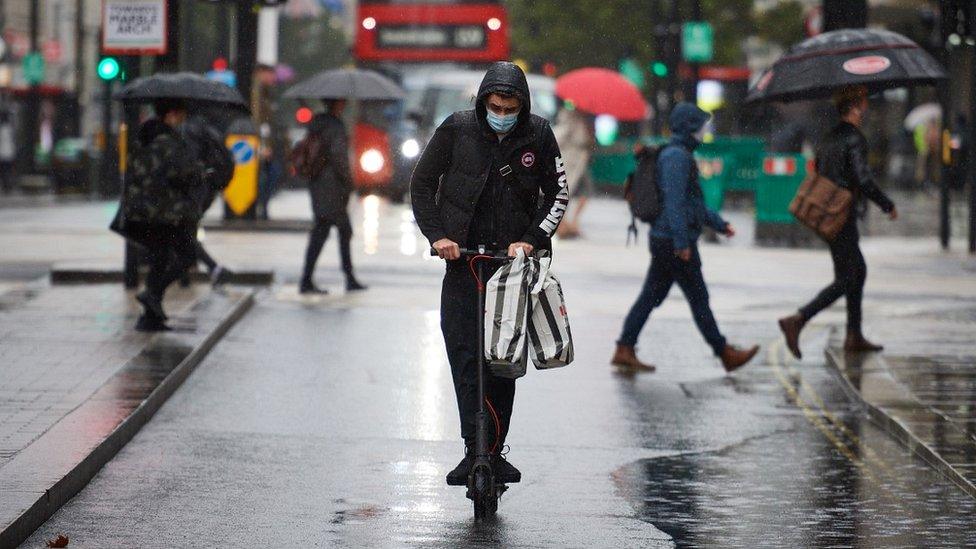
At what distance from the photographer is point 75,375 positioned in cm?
1039

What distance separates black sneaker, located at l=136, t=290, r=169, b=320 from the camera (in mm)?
12562

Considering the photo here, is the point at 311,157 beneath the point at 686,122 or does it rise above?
beneath

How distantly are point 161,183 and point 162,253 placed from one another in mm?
471

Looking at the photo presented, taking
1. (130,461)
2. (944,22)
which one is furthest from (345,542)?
(944,22)

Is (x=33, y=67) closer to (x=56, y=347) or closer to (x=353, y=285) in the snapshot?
(x=353, y=285)

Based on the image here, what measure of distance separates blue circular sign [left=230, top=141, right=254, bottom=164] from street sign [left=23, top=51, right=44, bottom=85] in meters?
20.1

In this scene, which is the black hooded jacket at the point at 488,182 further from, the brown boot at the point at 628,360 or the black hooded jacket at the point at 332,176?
the black hooded jacket at the point at 332,176

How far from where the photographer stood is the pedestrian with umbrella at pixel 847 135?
1234 cm

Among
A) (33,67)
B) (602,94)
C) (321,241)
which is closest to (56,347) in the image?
(321,241)

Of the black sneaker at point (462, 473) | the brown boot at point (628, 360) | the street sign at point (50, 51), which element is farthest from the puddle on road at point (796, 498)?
the street sign at point (50, 51)

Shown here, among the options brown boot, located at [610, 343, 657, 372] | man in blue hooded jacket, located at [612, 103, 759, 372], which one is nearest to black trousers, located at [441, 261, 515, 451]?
man in blue hooded jacket, located at [612, 103, 759, 372]

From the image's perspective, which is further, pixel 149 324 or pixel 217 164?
pixel 217 164

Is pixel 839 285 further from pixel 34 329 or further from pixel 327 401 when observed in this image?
pixel 34 329

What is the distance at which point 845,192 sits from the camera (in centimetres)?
1234
